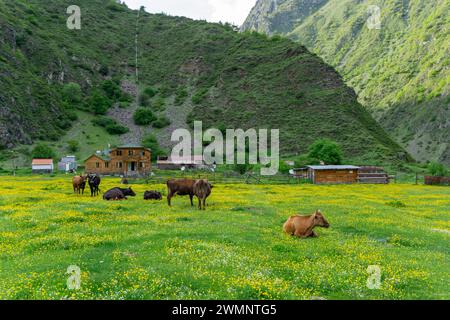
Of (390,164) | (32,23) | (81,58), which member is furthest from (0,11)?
(390,164)

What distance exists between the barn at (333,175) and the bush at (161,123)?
101015 mm

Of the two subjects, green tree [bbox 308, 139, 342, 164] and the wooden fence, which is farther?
green tree [bbox 308, 139, 342, 164]

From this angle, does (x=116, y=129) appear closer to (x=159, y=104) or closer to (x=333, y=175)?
(x=159, y=104)

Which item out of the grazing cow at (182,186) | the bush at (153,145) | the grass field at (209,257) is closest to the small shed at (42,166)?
the bush at (153,145)

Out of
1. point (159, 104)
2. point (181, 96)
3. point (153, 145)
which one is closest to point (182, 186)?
point (153, 145)

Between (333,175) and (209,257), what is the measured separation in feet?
233

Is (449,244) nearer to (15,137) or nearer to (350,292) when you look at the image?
(350,292)

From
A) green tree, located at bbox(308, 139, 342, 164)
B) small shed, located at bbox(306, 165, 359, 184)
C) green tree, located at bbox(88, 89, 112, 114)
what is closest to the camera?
small shed, located at bbox(306, 165, 359, 184)

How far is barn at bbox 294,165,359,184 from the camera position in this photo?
→ 7975 centimetres

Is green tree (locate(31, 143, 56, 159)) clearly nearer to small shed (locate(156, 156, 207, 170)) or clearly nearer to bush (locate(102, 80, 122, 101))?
small shed (locate(156, 156, 207, 170))

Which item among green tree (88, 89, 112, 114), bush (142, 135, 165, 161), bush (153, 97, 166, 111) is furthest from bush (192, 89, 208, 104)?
green tree (88, 89, 112, 114)

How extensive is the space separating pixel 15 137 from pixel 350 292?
14518 cm

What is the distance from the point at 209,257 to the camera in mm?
13445
